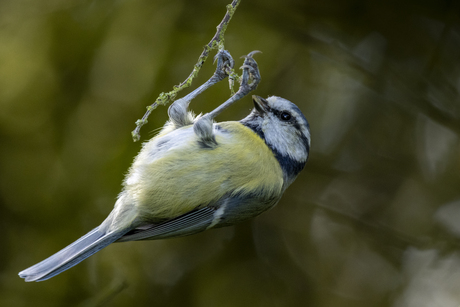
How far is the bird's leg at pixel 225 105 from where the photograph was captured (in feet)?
5.53

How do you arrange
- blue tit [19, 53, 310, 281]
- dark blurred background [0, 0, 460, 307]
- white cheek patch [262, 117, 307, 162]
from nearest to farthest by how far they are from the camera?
blue tit [19, 53, 310, 281] → white cheek patch [262, 117, 307, 162] → dark blurred background [0, 0, 460, 307]

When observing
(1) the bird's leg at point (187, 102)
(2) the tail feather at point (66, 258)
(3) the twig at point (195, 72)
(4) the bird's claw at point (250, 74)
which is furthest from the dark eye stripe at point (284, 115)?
(2) the tail feather at point (66, 258)

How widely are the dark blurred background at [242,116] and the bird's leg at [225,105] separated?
0.84m

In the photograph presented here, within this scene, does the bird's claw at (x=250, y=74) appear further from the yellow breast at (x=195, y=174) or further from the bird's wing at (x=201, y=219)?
the bird's wing at (x=201, y=219)

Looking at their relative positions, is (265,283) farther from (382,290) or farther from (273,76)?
(273,76)

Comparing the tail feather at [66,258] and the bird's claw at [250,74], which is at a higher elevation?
the bird's claw at [250,74]

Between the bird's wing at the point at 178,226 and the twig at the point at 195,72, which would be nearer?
the twig at the point at 195,72

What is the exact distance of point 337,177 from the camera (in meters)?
3.23

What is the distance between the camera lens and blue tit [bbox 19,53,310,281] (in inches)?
65.8

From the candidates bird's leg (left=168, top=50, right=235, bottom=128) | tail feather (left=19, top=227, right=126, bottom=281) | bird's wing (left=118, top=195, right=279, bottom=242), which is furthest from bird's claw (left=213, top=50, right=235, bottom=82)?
tail feather (left=19, top=227, right=126, bottom=281)

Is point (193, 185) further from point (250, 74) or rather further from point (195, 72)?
point (250, 74)

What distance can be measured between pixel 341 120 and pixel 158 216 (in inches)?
80.2

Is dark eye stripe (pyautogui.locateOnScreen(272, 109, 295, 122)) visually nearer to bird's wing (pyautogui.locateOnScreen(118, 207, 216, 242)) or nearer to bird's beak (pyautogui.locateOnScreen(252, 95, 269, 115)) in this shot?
bird's beak (pyautogui.locateOnScreen(252, 95, 269, 115))

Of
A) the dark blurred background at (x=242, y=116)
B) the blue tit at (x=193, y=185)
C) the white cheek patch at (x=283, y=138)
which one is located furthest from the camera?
the dark blurred background at (x=242, y=116)
